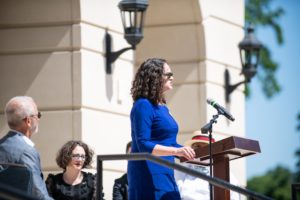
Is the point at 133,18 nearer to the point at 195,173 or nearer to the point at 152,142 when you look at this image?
the point at 152,142

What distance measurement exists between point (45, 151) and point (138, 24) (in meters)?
1.73

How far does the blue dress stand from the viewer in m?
8.52

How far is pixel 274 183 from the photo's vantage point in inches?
2215

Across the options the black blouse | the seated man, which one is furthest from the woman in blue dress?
the black blouse

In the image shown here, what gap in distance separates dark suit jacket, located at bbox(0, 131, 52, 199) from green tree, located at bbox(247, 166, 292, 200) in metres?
39.6

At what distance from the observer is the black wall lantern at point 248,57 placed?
604 inches

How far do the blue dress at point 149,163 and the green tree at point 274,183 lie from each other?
39080 mm

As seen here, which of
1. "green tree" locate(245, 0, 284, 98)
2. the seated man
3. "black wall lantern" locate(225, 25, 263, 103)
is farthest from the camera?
"green tree" locate(245, 0, 284, 98)

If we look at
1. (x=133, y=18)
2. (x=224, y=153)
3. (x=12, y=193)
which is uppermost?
(x=133, y=18)

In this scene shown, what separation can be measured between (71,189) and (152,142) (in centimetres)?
238

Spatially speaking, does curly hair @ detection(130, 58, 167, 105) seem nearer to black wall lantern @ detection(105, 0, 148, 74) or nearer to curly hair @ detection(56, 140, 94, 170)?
curly hair @ detection(56, 140, 94, 170)

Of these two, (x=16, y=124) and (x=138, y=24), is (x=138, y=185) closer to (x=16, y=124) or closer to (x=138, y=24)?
(x=16, y=124)

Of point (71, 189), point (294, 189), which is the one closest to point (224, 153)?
point (294, 189)

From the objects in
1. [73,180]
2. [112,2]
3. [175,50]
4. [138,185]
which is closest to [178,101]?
[175,50]
